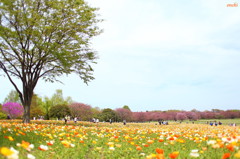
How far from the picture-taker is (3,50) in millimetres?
22016

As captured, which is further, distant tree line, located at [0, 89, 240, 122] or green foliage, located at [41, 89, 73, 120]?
green foliage, located at [41, 89, 73, 120]

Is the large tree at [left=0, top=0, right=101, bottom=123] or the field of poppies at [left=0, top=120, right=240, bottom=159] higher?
the large tree at [left=0, top=0, right=101, bottom=123]

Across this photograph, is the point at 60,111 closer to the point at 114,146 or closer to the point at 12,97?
the point at 114,146

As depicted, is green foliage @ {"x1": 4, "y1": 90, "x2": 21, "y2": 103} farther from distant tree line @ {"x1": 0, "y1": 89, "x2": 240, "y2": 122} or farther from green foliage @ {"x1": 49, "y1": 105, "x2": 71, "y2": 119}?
green foliage @ {"x1": 49, "y1": 105, "x2": 71, "y2": 119}

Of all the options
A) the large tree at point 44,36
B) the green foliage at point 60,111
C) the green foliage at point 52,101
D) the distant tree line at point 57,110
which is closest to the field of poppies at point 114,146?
the large tree at point 44,36

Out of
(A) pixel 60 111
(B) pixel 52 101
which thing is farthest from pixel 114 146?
(B) pixel 52 101

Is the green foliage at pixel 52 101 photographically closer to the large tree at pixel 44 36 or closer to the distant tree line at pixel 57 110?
→ the distant tree line at pixel 57 110

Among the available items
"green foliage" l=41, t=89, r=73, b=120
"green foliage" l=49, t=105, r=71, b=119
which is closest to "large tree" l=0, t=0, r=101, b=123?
"green foliage" l=49, t=105, r=71, b=119

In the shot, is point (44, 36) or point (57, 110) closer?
point (44, 36)

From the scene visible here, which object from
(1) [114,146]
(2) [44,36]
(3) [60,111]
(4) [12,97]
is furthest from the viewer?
(4) [12,97]

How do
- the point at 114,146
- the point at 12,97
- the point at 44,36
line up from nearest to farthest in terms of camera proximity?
the point at 114,146 → the point at 44,36 → the point at 12,97

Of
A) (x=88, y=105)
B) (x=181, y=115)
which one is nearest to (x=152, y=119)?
(x=181, y=115)

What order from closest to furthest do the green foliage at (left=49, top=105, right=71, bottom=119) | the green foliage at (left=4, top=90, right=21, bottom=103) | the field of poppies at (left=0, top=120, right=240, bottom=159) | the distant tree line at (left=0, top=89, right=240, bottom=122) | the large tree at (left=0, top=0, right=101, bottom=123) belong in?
1. the field of poppies at (left=0, top=120, right=240, bottom=159)
2. the large tree at (left=0, top=0, right=101, bottom=123)
3. the green foliage at (left=49, top=105, right=71, bottom=119)
4. the distant tree line at (left=0, top=89, right=240, bottom=122)
5. the green foliage at (left=4, top=90, right=21, bottom=103)

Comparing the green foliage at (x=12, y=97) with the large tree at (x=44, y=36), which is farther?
the green foliage at (x=12, y=97)
